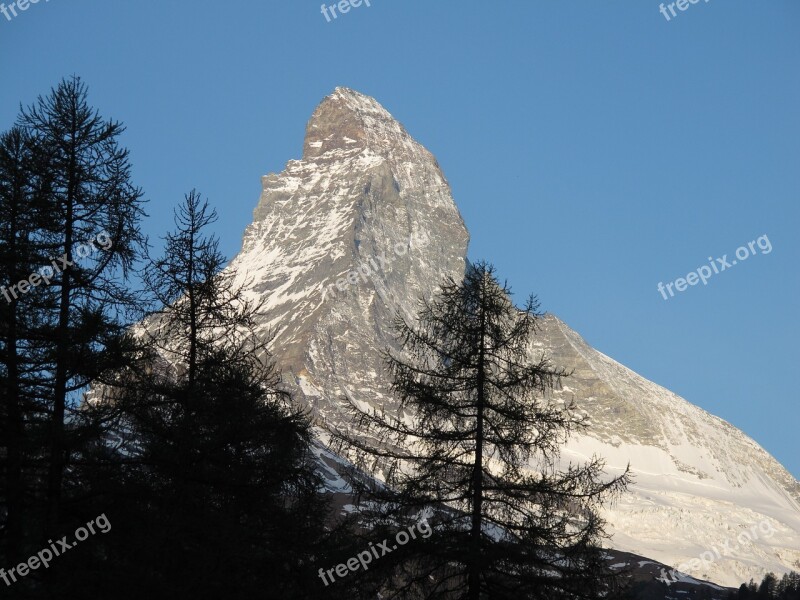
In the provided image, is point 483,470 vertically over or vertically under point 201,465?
under

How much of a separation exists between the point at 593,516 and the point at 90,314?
32.4 feet

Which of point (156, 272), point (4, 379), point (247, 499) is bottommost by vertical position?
point (247, 499)

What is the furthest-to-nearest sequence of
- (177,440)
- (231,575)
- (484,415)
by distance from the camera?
(484,415), (177,440), (231,575)

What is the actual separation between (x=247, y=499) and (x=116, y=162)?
662 cm

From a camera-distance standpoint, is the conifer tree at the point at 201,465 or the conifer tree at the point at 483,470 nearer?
the conifer tree at the point at 201,465

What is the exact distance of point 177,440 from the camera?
2211 centimetres

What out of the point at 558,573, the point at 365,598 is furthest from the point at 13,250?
the point at 558,573

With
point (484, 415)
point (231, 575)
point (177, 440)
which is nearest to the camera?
point (231, 575)

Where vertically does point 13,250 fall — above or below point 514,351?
above

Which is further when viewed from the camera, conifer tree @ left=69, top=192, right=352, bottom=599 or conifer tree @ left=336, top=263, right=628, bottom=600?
conifer tree @ left=336, top=263, right=628, bottom=600

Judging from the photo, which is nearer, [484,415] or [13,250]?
[13,250]

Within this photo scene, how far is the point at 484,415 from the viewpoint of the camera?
23.8m

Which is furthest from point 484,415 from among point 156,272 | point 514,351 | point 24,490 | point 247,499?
point 24,490

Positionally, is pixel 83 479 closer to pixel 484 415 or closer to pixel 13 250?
pixel 13 250
